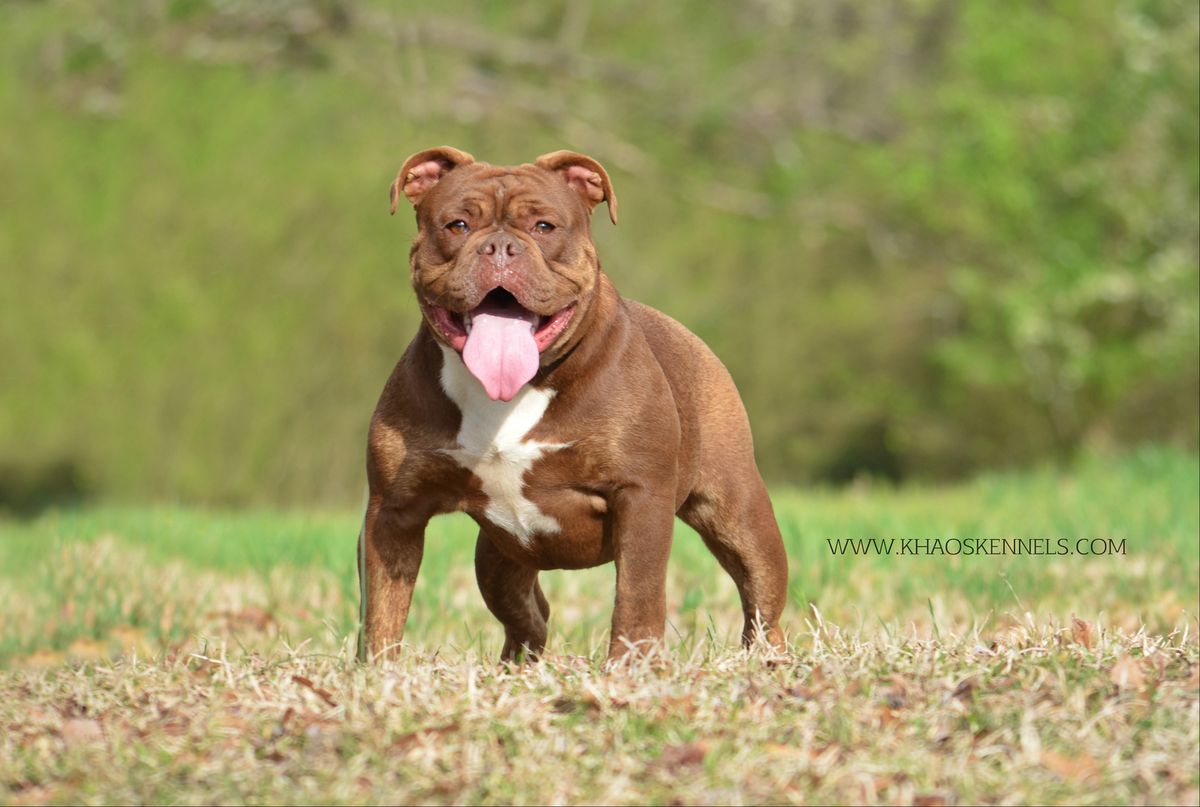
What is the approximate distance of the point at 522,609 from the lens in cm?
529

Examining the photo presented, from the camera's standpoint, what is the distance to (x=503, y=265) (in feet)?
14.5

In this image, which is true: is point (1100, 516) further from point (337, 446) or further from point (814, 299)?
point (814, 299)

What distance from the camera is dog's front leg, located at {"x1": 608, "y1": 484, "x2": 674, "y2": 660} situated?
452 centimetres

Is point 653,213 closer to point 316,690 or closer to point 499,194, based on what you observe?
point 499,194

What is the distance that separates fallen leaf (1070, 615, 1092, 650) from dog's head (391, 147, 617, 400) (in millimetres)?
1604

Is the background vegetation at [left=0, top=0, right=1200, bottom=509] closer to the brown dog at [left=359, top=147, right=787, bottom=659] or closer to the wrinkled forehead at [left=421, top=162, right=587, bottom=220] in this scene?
the wrinkled forehead at [left=421, top=162, right=587, bottom=220]

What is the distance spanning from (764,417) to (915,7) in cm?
717

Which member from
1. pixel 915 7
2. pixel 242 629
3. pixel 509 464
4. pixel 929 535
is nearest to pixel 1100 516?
pixel 929 535

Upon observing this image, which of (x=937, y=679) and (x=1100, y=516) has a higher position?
(x=937, y=679)

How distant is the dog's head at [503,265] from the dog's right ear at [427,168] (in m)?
0.02

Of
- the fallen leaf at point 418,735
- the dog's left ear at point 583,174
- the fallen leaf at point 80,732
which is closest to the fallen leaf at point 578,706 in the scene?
the fallen leaf at point 418,735

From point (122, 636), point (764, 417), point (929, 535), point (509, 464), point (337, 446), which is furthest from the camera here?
point (764, 417)

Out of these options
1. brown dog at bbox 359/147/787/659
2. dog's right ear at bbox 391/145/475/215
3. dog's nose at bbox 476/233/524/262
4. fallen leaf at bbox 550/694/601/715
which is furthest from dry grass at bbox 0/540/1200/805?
dog's right ear at bbox 391/145/475/215

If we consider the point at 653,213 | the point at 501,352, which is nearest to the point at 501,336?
the point at 501,352
